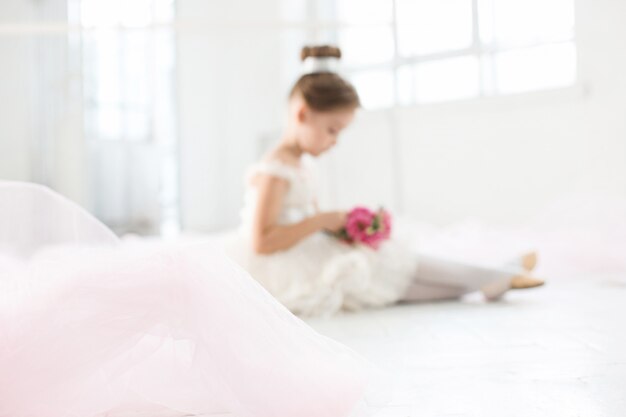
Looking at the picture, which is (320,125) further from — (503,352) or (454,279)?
(503,352)

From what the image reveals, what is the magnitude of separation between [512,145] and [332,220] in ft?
6.17

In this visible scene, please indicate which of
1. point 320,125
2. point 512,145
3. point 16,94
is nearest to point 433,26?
point 512,145

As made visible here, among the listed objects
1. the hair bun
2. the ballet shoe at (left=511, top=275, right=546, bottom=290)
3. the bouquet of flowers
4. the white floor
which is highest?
the hair bun

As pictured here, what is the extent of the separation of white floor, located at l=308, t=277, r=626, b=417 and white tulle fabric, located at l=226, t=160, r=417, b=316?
76 mm

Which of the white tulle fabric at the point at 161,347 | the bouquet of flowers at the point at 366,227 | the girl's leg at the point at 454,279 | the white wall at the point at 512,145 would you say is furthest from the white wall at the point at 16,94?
the white tulle fabric at the point at 161,347

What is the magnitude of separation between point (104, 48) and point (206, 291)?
3.90m

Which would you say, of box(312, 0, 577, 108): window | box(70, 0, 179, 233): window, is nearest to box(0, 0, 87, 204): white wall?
box(70, 0, 179, 233): window

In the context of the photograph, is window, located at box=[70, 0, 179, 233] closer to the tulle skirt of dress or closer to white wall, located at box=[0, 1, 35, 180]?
white wall, located at box=[0, 1, 35, 180]

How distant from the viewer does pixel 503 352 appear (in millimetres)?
1078

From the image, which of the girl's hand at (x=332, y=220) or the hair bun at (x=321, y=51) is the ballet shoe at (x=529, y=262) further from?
the hair bun at (x=321, y=51)

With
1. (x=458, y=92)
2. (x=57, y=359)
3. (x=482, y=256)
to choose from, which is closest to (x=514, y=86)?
(x=458, y=92)

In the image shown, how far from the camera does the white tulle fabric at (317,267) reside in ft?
5.37

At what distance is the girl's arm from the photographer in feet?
5.58

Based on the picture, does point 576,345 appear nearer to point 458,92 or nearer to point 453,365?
point 453,365
